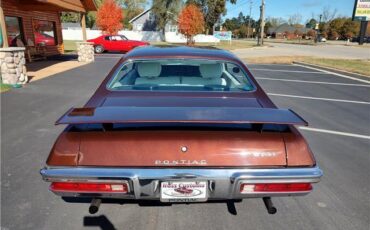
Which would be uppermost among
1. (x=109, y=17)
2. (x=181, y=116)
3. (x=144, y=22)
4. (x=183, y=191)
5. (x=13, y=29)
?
(x=144, y=22)

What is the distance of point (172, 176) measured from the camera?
2270mm

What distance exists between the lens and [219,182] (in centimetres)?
230

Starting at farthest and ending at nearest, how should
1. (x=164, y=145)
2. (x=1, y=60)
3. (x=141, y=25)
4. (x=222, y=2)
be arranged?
(x=141, y=25) < (x=222, y=2) < (x=1, y=60) < (x=164, y=145)

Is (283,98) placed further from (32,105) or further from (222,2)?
(222,2)

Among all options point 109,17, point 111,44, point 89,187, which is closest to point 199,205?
point 89,187

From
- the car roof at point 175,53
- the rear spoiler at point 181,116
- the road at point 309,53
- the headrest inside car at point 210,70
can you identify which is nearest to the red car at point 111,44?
the road at point 309,53

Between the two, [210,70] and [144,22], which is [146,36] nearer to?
[144,22]

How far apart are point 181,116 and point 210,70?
1.57 metres

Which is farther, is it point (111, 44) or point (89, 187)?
point (111, 44)

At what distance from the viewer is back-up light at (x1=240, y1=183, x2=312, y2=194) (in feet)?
7.70

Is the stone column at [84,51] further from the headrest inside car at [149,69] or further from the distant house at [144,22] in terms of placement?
the distant house at [144,22]

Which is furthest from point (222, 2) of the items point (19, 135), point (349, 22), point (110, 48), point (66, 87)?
point (19, 135)

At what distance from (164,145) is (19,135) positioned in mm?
3936

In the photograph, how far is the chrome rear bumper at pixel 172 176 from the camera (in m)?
2.26
